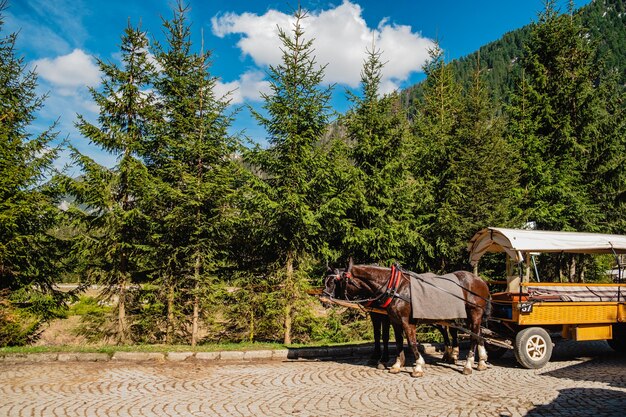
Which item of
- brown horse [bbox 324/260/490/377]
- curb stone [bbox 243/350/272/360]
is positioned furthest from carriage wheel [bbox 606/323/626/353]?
curb stone [bbox 243/350/272/360]

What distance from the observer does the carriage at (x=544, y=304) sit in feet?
29.6

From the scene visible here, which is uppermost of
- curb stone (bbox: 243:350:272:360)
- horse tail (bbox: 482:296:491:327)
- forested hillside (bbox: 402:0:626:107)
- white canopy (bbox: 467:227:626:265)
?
forested hillside (bbox: 402:0:626:107)

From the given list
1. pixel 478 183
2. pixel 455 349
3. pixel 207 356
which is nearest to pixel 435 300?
pixel 455 349

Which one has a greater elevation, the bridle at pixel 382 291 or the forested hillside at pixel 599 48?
the forested hillside at pixel 599 48

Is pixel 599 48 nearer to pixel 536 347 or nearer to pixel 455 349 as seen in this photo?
pixel 536 347

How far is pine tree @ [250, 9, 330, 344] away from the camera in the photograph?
12.6 m

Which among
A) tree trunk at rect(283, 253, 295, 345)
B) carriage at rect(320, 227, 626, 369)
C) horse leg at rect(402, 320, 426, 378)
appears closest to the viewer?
horse leg at rect(402, 320, 426, 378)

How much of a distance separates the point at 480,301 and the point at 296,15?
36.0 feet

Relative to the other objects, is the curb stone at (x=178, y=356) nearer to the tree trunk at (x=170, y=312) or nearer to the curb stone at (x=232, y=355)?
the curb stone at (x=232, y=355)

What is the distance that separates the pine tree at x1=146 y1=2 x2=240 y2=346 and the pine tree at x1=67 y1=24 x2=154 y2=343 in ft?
1.99

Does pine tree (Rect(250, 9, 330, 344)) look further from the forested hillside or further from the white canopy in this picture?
the forested hillside

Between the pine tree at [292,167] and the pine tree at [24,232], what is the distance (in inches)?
268

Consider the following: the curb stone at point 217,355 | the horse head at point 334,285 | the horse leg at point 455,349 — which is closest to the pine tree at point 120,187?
the curb stone at point 217,355

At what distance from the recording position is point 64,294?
43.8ft
